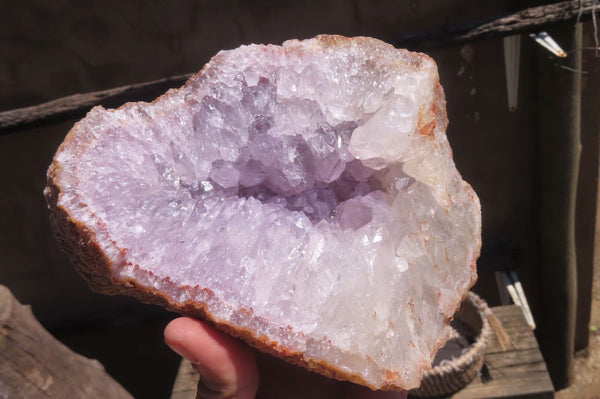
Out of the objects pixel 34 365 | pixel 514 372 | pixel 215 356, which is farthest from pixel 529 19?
pixel 34 365

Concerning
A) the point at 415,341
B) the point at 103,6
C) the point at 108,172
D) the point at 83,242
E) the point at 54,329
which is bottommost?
the point at 54,329

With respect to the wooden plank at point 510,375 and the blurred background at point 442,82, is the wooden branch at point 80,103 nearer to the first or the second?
the blurred background at point 442,82

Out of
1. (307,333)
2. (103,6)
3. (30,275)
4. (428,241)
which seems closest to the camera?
(307,333)

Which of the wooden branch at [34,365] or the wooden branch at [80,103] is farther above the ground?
the wooden branch at [80,103]

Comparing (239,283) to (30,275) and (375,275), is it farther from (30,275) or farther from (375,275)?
(30,275)

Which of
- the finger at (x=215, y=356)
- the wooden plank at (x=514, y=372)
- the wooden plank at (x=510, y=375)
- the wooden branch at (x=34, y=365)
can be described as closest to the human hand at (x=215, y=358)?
the finger at (x=215, y=356)

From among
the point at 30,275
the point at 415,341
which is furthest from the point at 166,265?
the point at 30,275

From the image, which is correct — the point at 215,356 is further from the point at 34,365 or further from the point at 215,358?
the point at 34,365
